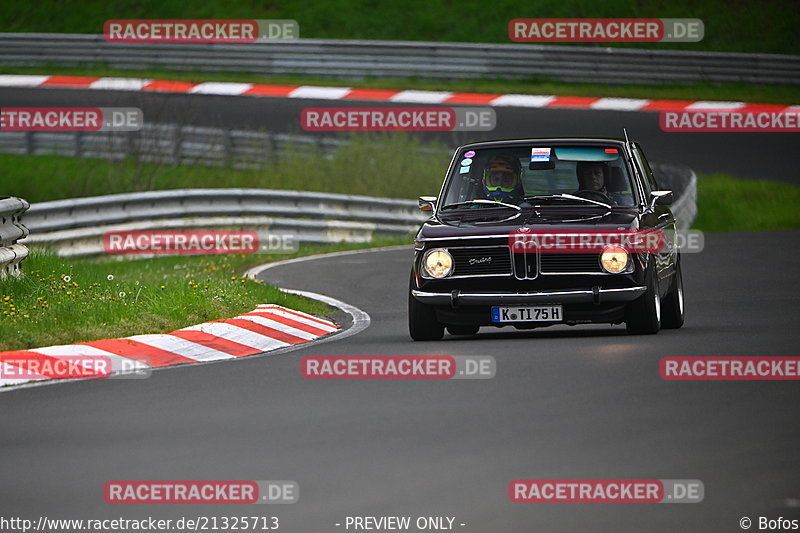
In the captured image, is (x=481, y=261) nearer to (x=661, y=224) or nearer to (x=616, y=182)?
(x=616, y=182)

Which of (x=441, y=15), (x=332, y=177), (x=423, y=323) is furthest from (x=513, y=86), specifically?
(x=423, y=323)

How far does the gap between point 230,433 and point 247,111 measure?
2589cm

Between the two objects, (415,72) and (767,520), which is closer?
(767,520)

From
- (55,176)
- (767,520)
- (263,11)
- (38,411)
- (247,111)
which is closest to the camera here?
(767,520)

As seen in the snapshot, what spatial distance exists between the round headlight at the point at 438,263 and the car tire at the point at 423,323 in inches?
11.9

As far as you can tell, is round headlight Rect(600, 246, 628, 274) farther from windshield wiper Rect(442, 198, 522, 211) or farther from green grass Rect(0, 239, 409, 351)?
green grass Rect(0, 239, 409, 351)

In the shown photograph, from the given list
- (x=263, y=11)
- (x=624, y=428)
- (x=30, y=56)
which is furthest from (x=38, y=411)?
(x=263, y=11)

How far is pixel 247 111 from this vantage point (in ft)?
112

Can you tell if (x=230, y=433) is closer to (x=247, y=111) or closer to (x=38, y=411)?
(x=38, y=411)

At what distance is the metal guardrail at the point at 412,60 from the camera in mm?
34281

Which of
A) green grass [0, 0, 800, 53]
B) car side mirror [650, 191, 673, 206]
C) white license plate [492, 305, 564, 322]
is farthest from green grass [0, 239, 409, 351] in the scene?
green grass [0, 0, 800, 53]

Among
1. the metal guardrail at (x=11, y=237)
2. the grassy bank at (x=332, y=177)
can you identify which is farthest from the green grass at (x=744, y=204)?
the metal guardrail at (x=11, y=237)

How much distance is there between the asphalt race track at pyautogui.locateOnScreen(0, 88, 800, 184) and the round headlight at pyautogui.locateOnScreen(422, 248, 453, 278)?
54.2 ft

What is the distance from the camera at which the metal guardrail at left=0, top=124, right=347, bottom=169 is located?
3031cm
